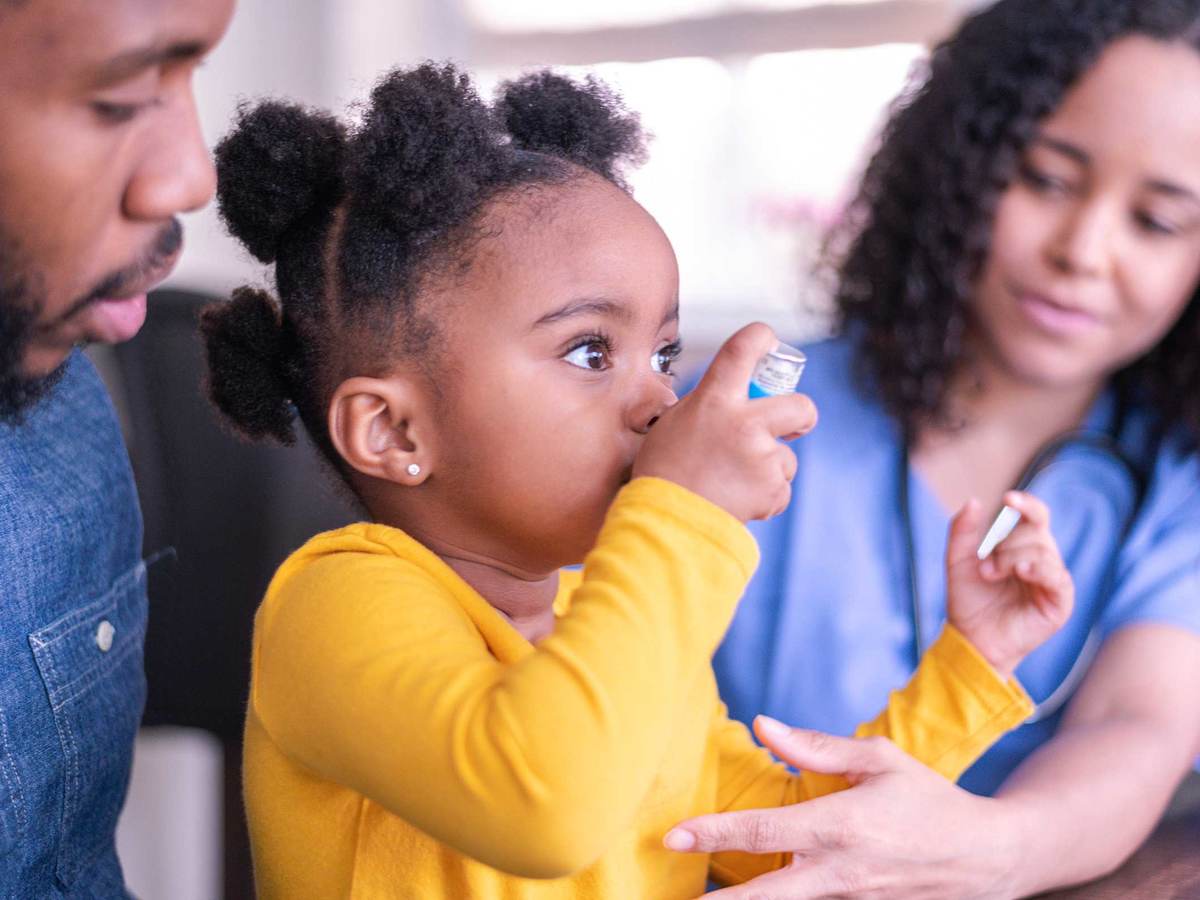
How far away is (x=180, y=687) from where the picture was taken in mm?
1314

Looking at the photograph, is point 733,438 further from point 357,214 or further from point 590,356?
point 357,214

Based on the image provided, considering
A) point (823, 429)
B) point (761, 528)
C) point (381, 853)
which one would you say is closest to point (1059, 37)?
point (823, 429)

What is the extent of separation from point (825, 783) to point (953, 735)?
11cm

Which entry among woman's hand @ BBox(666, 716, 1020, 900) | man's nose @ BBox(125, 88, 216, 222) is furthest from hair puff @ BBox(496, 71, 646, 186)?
woman's hand @ BBox(666, 716, 1020, 900)

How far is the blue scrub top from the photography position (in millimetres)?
1155

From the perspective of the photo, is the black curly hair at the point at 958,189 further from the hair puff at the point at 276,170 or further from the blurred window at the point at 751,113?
the blurred window at the point at 751,113

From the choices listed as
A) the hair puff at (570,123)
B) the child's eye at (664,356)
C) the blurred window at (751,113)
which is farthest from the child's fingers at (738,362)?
the blurred window at (751,113)

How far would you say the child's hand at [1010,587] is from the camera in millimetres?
874

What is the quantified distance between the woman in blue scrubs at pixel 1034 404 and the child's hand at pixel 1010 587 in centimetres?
12

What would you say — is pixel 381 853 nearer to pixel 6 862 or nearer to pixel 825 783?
pixel 6 862

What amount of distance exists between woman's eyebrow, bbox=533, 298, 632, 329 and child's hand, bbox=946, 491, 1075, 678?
1.08 ft

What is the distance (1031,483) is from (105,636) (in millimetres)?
900

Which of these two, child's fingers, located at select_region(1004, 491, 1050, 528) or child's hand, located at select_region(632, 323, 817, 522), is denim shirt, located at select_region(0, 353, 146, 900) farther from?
child's fingers, located at select_region(1004, 491, 1050, 528)

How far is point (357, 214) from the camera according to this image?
0.81 meters
